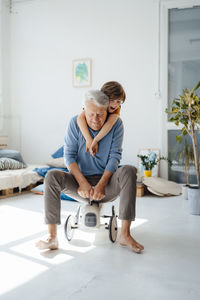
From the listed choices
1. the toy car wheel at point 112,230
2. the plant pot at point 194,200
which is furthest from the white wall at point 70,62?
the toy car wheel at point 112,230

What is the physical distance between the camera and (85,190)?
2078mm

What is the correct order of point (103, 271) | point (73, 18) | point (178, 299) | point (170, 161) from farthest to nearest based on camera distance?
point (73, 18) → point (170, 161) → point (103, 271) → point (178, 299)

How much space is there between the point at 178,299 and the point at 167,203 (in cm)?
214

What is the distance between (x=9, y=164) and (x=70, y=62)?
1.86 metres

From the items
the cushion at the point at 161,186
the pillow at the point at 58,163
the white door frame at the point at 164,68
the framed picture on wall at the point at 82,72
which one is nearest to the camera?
the cushion at the point at 161,186

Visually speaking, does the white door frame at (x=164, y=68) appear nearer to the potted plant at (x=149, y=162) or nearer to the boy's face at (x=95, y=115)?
the potted plant at (x=149, y=162)

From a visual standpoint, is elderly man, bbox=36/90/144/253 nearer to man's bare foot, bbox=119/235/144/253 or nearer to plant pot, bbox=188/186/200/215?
man's bare foot, bbox=119/235/144/253

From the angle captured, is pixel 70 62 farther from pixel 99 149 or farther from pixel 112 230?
pixel 112 230

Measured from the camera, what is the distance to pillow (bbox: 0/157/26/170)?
4.33 metres

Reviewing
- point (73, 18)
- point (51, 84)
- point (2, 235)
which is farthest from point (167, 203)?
point (73, 18)

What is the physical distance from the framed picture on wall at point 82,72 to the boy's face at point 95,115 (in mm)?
2968

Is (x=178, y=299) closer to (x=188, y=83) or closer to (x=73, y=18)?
(x=188, y=83)

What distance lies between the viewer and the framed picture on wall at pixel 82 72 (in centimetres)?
505

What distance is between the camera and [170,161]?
4504 millimetres
